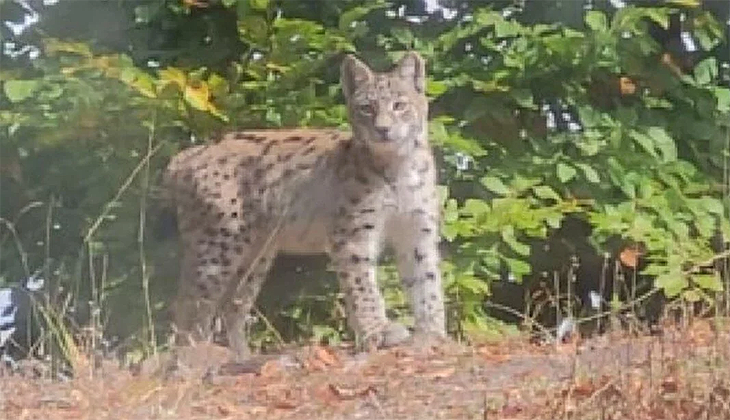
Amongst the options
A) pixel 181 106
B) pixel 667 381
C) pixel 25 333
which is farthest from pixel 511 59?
pixel 667 381

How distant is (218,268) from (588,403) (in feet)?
9.07

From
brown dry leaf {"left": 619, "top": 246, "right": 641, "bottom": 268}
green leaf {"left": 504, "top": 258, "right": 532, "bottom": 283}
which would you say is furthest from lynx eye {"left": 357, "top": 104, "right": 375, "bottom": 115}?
brown dry leaf {"left": 619, "top": 246, "right": 641, "bottom": 268}

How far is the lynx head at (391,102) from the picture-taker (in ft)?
24.5

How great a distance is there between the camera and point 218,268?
7.60 meters

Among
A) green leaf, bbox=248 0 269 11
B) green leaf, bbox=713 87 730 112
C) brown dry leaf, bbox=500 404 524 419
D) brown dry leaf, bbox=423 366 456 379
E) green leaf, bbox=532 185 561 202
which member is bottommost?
brown dry leaf, bbox=423 366 456 379

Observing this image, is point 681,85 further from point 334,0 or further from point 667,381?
point 667,381

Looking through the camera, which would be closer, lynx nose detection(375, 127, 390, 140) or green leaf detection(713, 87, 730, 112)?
lynx nose detection(375, 127, 390, 140)

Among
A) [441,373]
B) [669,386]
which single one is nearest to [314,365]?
[441,373]

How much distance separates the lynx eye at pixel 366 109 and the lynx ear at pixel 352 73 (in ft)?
0.22

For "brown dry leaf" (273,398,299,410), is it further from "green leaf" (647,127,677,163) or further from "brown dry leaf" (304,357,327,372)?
"green leaf" (647,127,677,163)

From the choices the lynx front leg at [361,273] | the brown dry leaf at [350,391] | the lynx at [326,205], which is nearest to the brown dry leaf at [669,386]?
the brown dry leaf at [350,391]

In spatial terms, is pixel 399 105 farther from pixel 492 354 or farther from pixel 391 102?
pixel 492 354

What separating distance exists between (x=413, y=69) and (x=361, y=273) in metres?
0.76

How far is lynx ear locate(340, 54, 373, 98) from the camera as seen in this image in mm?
7406
